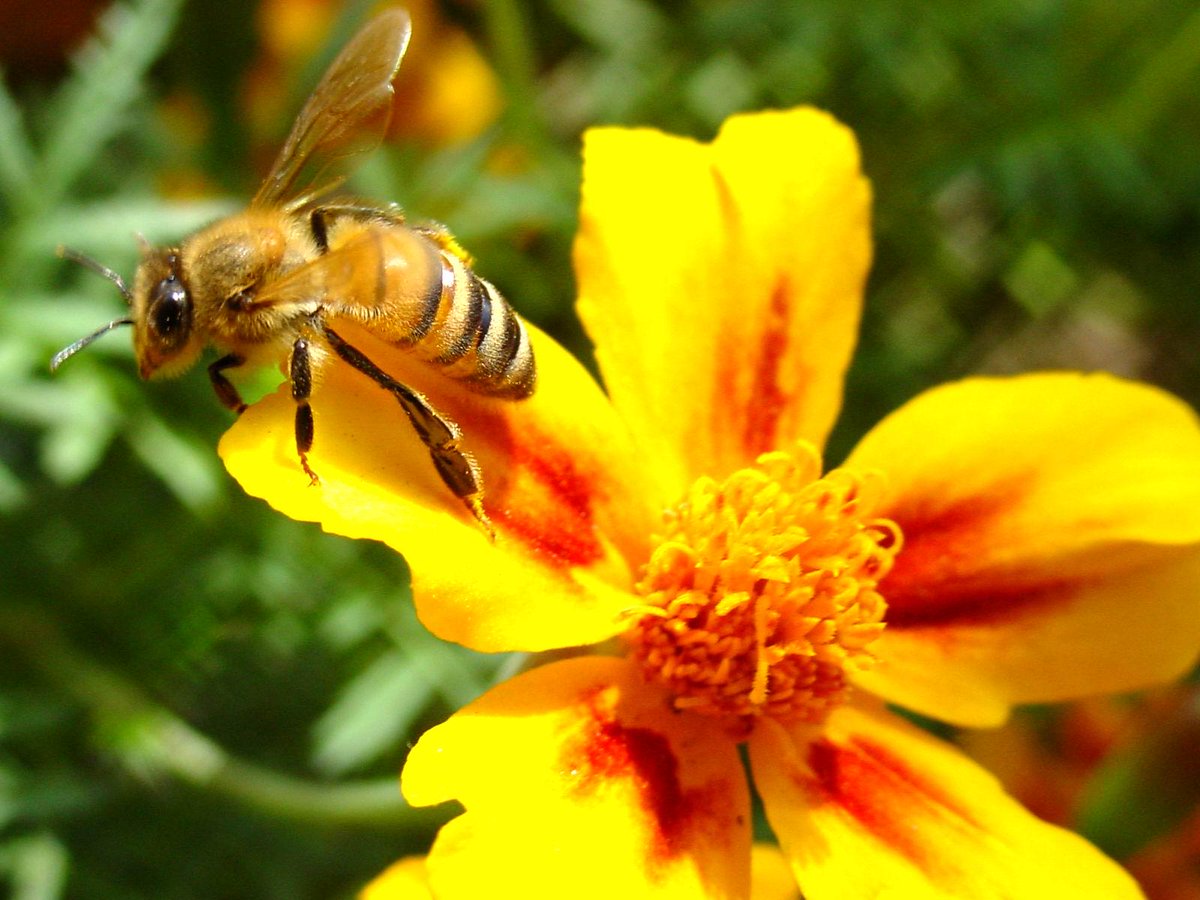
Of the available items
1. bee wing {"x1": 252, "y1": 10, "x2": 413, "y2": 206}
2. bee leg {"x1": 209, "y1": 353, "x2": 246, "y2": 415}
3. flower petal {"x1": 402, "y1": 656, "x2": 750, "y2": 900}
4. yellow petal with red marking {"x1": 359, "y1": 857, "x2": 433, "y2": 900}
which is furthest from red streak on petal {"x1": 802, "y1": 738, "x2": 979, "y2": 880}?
bee wing {"x1": 252, "y1": 10, "x2": 413, "y2": 206}

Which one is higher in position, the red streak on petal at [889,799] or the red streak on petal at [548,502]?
the red streak on petal at [548,502]

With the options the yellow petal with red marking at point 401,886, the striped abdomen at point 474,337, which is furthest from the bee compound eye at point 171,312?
the yellow petal with red marking at point 401,886

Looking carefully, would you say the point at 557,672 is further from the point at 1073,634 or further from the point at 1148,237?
the point at 1148,237

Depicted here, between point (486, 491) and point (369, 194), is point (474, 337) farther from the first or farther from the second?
point (369, 194)

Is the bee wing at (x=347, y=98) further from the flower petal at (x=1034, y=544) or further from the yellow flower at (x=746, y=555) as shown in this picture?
the flower petal at (x=1034, y=544)

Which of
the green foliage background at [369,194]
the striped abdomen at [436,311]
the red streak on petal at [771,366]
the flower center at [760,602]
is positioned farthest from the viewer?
the green foliage background at [369,194]

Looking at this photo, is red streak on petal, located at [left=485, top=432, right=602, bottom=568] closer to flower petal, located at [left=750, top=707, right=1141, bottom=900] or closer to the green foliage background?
flower petal, located at [left=750, top=707, right=1141, bottom=900]

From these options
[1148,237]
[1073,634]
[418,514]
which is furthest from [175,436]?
[1148,237]
